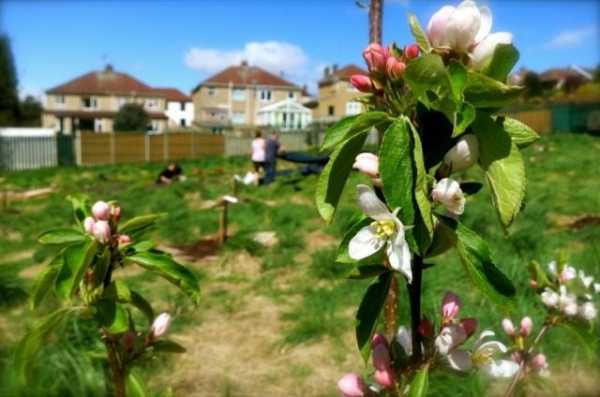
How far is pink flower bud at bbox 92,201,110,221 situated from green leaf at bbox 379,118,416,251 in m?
0.90

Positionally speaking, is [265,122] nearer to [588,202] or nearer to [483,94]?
[588,202]

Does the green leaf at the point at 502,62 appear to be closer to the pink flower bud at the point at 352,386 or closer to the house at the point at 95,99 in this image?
the pink flower bud at the point at 352,386

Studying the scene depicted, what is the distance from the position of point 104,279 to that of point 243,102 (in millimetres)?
28725

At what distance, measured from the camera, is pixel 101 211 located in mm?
1426

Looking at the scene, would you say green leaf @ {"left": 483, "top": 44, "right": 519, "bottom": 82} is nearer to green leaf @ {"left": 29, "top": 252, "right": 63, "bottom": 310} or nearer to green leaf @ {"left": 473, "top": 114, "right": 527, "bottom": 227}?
green leaf @ {"left": 473, "top": 114, "right": 527, "bottom": 227}

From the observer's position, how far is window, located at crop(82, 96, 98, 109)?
154ft

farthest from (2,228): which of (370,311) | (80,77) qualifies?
(80,77)

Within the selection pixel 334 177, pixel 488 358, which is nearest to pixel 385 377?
pixel 488 358

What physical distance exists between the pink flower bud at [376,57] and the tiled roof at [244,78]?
29.1m

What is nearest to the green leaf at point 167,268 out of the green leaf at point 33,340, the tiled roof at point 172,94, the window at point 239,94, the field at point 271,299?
the green leaf at point 33,340

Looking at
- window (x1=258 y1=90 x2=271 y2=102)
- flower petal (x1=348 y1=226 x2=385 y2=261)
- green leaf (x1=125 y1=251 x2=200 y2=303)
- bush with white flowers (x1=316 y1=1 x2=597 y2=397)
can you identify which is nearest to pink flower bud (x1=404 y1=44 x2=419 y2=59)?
bush with white flowers (x1=316 y1=1 x2=597 y2=397)

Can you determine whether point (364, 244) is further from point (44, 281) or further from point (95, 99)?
point (95, 99)

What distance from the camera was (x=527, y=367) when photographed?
1733mm

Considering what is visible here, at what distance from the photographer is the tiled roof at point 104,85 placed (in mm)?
45438
